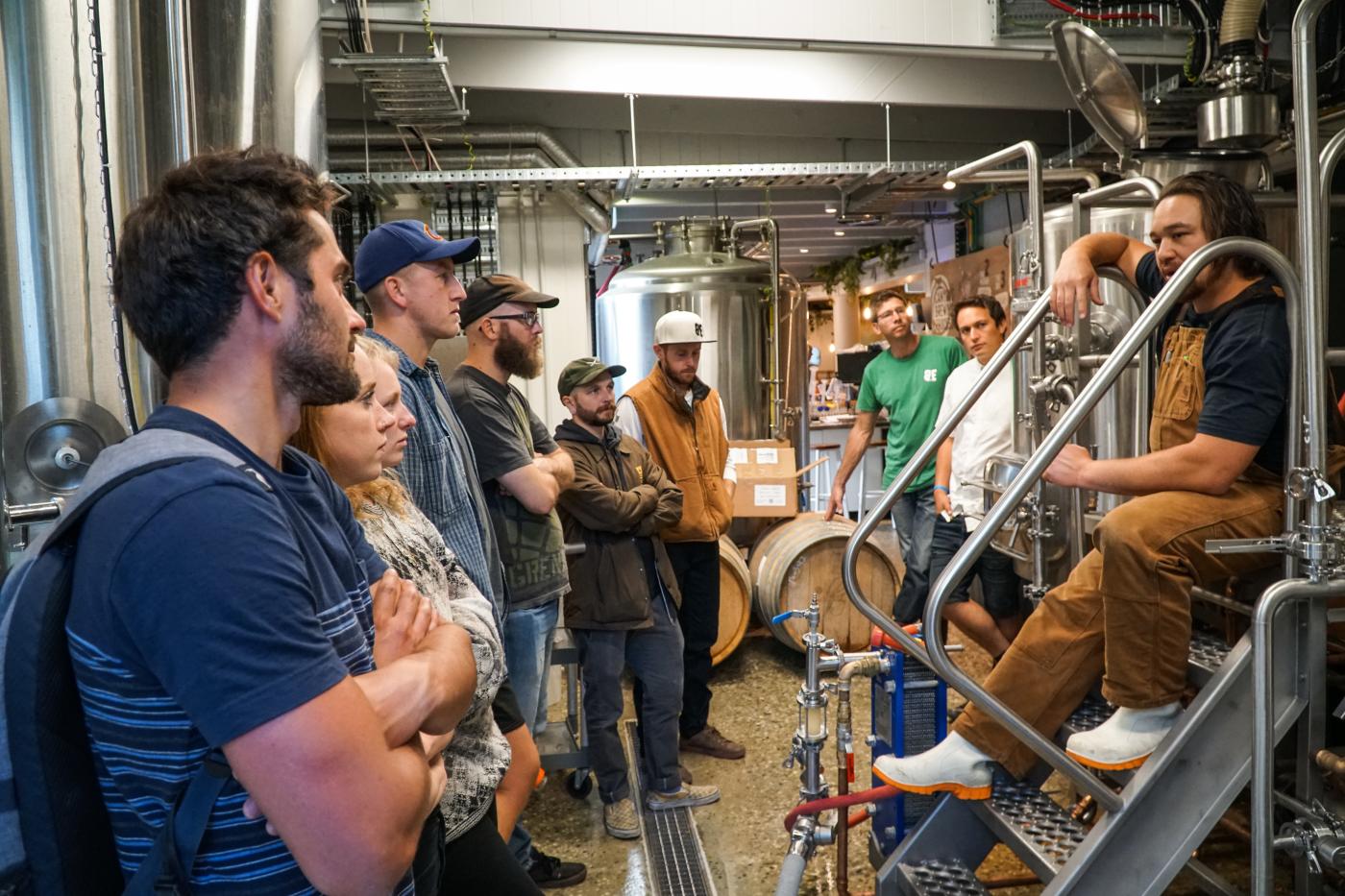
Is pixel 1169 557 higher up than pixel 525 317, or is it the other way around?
pixel 525 317

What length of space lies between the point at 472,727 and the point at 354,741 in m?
0.81

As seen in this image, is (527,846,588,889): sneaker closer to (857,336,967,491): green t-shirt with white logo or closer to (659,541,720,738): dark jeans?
(659,541,720,738): dark jeans

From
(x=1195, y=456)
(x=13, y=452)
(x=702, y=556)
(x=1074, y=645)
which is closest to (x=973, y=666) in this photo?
(x=702, y=556)

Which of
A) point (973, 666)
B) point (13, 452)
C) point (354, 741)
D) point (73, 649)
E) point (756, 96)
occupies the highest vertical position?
point (756, 96)

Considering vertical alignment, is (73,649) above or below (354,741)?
above

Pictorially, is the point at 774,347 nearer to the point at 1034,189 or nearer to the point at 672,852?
the point at 1034,189

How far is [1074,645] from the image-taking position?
269 cm

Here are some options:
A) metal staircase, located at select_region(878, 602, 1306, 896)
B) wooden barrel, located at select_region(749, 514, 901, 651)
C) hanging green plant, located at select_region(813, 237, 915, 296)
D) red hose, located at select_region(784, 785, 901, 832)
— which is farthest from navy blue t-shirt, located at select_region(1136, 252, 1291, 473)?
hanging green plant, located at select_region(813, 237, 915, 296)

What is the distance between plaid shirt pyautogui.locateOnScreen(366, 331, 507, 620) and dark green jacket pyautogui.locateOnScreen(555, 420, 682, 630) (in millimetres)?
1215

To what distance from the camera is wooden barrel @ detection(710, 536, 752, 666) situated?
548 centimetres

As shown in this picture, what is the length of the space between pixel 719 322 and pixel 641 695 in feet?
10.3

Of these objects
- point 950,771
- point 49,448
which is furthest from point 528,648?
point 49,448

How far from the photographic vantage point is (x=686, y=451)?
464cm

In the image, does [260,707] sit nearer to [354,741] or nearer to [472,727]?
[354,741]
